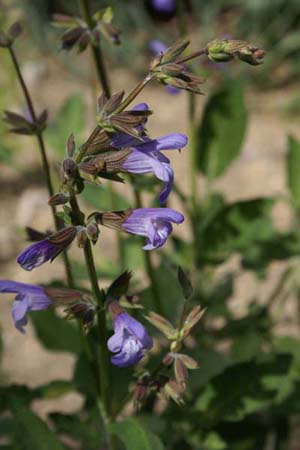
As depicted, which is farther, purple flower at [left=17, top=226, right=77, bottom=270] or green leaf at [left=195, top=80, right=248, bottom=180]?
green leaf at [left=195, top=80, right=248, bottom=180]

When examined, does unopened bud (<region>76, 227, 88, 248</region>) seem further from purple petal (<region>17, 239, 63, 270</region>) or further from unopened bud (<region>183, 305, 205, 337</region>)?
unopened bud (<region>183, 305, 205, 337</region>)

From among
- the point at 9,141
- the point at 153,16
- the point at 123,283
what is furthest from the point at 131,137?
the point at 153,16

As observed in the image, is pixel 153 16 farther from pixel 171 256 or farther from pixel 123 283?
pixel 123 283

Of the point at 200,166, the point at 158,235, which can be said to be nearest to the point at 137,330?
the point at 158,235

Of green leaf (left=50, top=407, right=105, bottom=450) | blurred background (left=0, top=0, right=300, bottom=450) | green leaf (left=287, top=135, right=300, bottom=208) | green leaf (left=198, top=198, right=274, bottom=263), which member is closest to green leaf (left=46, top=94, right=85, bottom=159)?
blurred background (left=0, top=0, right=300, bottom=450)

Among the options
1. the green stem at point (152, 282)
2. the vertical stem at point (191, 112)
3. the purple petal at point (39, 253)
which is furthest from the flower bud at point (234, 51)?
the vertical stem at point (191, 112)

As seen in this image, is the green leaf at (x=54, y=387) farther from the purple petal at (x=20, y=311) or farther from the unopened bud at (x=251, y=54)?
the unopened bud at (x=251, y=54)
